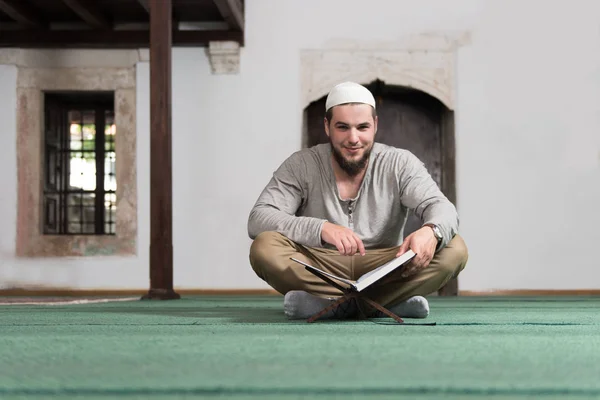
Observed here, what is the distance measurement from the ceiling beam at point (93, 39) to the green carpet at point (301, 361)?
5073mm

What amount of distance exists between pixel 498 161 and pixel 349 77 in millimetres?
1641

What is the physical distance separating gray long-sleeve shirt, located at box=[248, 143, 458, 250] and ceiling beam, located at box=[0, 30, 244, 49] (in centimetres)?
439

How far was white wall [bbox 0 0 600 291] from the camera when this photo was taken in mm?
7750

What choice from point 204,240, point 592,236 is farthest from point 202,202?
point 592,236

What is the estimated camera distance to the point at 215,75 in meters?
7.87

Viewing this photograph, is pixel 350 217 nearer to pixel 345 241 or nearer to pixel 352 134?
pixel 352 134

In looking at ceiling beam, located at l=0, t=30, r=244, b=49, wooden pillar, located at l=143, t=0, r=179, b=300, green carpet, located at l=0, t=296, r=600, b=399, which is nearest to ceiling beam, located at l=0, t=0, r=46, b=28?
ceiling beam, located at l=0, t=30, r=244, b=49

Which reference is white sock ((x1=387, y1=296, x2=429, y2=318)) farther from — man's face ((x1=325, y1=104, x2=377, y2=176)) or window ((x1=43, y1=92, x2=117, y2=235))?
window ((x1=43, y1=92, x2=117, y2=235))

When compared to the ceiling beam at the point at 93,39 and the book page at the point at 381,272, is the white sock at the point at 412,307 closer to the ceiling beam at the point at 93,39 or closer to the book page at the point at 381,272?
the book page at the point at 381,272

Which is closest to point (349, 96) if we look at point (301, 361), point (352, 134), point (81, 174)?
point (352, 134)

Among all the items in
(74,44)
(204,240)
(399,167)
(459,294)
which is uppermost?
(74,44)

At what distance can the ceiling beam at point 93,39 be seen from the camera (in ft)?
25.7

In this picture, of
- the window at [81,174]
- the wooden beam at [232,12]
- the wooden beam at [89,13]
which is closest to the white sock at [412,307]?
the wooden beam at [232,12]

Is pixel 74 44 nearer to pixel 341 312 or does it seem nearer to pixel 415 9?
pixel 415 9
